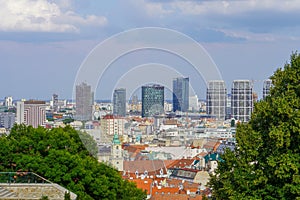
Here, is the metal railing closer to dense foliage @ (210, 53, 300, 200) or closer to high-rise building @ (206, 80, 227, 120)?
dense foliage @ (210, 53, 300, 200)

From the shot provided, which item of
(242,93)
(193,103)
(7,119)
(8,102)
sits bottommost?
(7,119)

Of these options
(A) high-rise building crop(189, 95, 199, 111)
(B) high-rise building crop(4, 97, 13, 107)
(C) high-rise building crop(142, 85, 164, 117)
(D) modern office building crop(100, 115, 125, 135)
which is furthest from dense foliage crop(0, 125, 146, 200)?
(B) high-rise building crop(4, 97, 13, 107)

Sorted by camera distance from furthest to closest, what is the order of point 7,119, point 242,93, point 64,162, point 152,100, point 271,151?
point 7,119, point 242,93, point 152,100, point 64,162, point 271,151

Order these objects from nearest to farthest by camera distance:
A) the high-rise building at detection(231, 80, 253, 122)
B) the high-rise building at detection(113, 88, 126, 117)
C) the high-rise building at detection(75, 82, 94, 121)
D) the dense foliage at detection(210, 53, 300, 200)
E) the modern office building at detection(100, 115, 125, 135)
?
the dense foliage at detection(210, 53, 300, 200)
the modern office building at detection(100, 115, 125, 135)
the high-rise building at detection(75, 82, 94, 121)
the high-rise building at detection(113, 88, 126, 117)
the high-rise building at detection(231, 80, 253, 122)

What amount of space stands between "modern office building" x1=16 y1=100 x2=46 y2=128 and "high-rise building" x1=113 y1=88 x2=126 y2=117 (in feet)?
232

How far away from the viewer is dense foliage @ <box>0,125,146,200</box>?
1367cm

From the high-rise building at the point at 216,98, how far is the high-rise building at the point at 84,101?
2685 millimetres

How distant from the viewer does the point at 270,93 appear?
10273 mm

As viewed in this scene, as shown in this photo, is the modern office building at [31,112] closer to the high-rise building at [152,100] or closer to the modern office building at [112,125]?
the high-rise building at [152,100]

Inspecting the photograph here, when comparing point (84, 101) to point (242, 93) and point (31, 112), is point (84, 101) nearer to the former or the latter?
point (242, 93)

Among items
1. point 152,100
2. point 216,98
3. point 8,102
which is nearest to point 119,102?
point 152,100

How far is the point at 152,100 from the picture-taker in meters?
14.9

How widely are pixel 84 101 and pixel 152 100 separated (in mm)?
1580

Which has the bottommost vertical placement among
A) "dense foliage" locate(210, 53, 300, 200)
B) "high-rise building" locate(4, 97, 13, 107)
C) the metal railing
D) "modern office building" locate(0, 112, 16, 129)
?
"modern office building" locate(0, 112, 16, 129)
